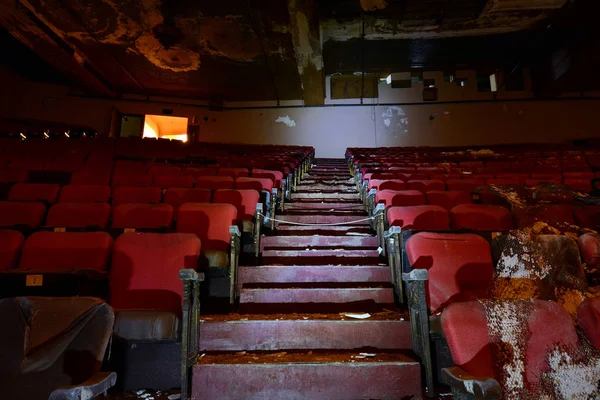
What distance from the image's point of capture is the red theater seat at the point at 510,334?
67cm

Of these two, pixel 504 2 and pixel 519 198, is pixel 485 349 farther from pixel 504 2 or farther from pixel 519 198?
pixel 504 2

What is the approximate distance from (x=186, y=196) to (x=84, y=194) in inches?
22.6

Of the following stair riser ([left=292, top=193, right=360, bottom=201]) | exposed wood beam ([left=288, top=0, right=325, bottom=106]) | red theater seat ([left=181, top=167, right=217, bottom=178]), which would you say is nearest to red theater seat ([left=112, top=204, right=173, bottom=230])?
red theater seat ([left=181, top=167, right=217, bottom=178])

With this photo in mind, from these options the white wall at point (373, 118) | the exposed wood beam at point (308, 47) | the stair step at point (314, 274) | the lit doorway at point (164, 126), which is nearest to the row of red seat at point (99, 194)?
the stair step at point (314, 274)

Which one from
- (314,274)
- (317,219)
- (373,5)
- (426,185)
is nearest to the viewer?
(314,274)

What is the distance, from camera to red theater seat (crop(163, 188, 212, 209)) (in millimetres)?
1826

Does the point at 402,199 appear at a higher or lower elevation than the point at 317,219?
higher

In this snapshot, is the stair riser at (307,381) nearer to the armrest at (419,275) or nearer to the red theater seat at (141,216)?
the armrest at (419,275)

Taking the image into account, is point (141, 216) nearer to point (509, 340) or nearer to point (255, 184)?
point (255, 184)

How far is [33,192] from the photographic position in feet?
6.17

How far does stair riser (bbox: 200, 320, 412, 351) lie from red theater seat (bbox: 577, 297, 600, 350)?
485mm

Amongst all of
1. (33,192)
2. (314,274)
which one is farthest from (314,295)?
(33,192)

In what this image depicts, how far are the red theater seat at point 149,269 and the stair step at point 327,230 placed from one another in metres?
0.75

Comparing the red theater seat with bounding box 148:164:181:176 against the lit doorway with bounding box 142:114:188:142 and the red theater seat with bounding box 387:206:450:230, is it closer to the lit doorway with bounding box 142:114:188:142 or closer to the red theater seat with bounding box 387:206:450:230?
the red theater seat with bounding box 387:206:450:230
